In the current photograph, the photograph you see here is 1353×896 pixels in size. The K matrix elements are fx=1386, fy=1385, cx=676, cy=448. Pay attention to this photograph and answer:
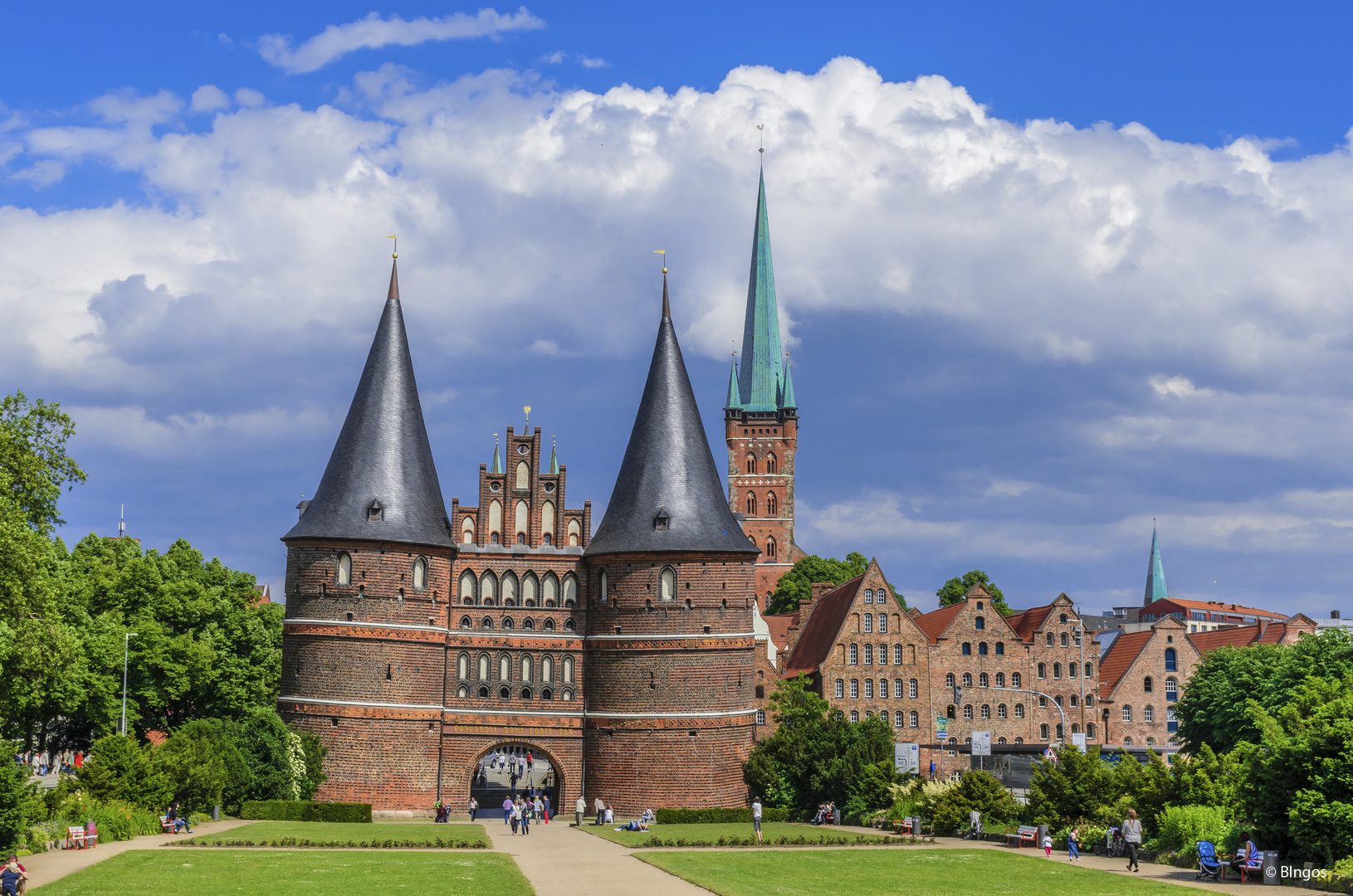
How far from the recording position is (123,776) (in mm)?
42188

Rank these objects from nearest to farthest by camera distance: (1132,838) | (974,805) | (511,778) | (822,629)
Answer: (1132,838), (974,805), (511,778), (822,629)

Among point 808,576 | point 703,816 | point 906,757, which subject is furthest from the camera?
point 808,576

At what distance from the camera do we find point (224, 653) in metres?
61.0

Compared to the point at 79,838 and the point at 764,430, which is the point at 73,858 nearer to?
the point at 79,838

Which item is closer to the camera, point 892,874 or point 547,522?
point 892,874

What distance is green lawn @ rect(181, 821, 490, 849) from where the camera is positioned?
39344mm

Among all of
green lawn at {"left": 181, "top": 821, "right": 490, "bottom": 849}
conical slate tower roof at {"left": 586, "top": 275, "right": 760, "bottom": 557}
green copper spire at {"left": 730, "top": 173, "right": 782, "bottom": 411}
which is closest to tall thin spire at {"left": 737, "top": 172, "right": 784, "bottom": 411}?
green copper spire at {"left": 730, "top": 173, "right": 782, "bottom": 411}

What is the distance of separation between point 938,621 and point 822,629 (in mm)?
7356

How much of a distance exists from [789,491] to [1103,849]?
91959 millimetres

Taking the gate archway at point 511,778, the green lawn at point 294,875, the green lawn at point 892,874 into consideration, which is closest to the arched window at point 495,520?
the gate archway at point 511,778

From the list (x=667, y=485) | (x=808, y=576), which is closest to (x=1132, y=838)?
(x=667, y=485)

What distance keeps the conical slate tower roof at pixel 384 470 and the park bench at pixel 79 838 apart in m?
20.0

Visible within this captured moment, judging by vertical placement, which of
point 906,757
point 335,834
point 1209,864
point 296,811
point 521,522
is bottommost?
point 296,811

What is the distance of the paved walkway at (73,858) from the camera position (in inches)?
1185
